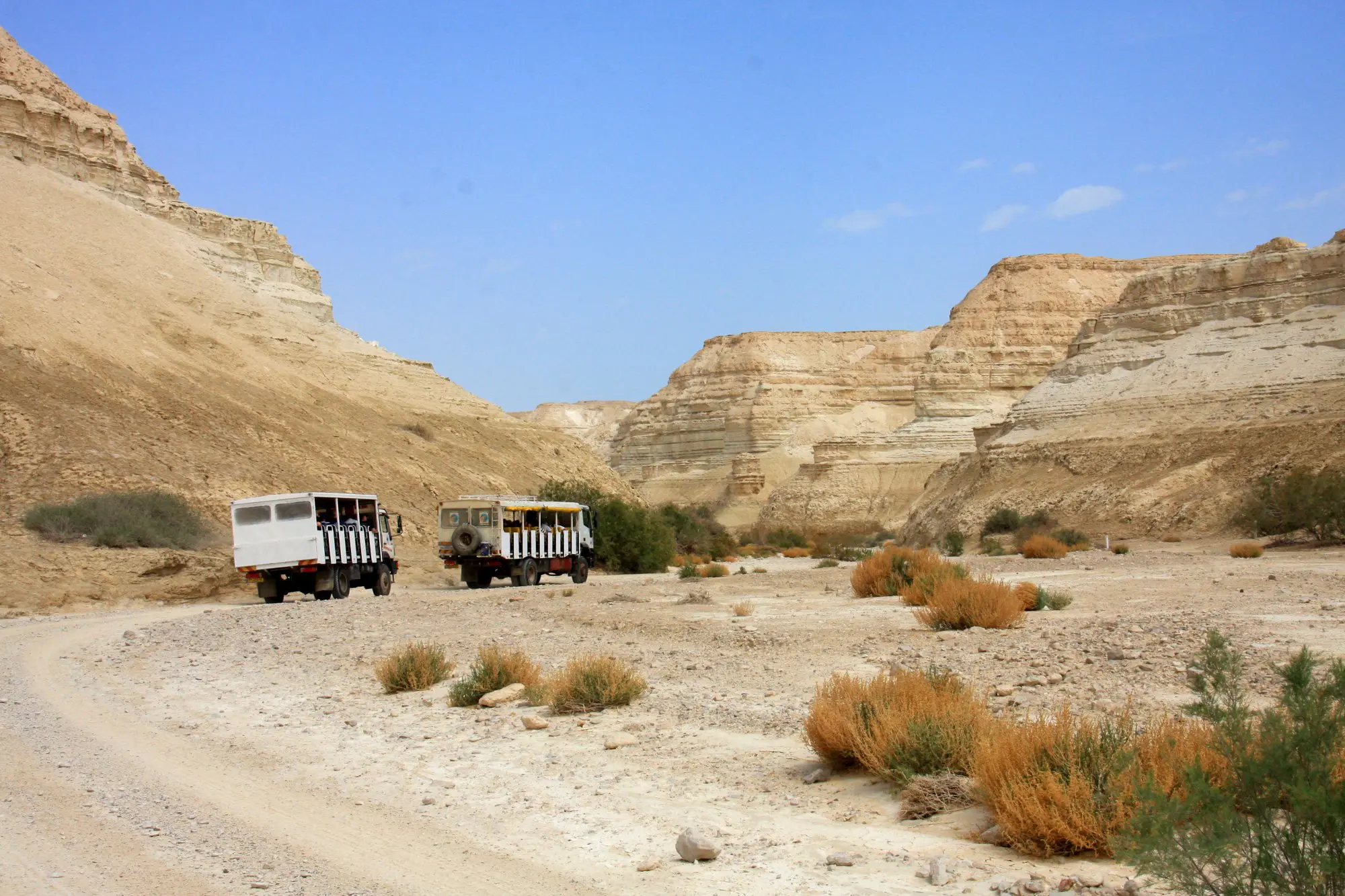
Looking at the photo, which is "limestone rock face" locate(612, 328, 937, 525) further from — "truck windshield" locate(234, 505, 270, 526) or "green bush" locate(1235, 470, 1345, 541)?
"truck windshield" locate(234, 505, 270, 526)

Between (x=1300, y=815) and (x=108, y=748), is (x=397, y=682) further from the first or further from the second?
(x=1300, y=815)

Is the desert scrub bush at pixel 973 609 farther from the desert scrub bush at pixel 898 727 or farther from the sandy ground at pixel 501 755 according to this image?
the desert scrub bush at pixel 898 727

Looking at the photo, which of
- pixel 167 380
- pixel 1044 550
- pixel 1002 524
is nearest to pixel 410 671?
pixel 1044 550

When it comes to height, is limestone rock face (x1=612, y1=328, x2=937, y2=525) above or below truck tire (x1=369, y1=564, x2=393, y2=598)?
above

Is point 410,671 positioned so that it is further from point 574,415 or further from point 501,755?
point 574,415

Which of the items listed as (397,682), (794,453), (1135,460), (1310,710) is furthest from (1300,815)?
(794,453)

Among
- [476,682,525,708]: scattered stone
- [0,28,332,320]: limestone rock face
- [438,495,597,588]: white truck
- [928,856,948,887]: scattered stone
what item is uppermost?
[0,28,332,320]: limestone rock face

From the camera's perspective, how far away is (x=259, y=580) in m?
26.6

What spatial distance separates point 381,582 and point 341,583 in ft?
6.32

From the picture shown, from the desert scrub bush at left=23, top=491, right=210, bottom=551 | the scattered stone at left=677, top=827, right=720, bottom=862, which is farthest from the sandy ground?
the desert scrub bush at left=23, top=491, right=210, bottom=551

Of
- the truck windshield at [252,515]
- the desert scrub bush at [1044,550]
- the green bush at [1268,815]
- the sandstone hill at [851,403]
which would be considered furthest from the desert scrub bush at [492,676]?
the sandstone hill at [851,403]

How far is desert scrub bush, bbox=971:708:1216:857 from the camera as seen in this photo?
5602mm

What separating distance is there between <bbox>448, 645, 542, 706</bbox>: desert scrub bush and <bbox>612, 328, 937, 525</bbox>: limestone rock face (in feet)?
298

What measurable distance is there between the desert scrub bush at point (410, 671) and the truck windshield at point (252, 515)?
1469cm
